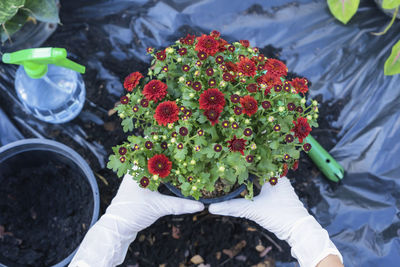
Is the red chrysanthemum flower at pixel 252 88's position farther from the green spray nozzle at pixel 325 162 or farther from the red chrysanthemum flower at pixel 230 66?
the green spray nozzle at pixel 325 162

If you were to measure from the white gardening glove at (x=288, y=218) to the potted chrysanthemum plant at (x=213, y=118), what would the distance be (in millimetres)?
222

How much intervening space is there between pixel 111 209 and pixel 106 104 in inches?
22.9

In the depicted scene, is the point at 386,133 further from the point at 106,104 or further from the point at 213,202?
the point at 106,104

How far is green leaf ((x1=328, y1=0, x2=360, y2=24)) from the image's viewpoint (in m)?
1.45

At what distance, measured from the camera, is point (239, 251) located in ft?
4.67

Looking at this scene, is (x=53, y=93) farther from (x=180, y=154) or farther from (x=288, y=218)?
(x=288, y=218)

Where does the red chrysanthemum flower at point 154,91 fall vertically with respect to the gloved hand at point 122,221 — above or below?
above

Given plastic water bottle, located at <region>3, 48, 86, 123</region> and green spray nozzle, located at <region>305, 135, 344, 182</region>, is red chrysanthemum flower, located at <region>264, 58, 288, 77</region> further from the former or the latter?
plastic water bottle, located at <region>3, 48, 86, 123</region>

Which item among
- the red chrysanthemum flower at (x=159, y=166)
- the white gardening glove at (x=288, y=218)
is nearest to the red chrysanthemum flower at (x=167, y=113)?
the red chrysanthemum flower at (x=159, y=166)

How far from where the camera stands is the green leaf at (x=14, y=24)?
4.59ft

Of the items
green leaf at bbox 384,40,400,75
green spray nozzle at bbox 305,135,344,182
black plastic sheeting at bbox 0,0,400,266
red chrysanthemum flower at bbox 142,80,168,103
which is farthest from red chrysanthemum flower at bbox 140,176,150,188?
green leaf at bbox 384,40,400,75

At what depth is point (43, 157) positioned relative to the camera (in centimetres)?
141

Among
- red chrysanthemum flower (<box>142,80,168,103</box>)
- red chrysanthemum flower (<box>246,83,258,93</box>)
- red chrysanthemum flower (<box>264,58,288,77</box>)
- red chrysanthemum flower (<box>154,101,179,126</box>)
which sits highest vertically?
red chrysanthemum flower (<box>264,58,288,77</box>)

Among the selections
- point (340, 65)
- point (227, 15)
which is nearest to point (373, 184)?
point (340, 65)
